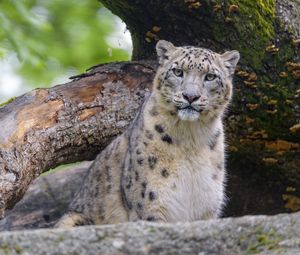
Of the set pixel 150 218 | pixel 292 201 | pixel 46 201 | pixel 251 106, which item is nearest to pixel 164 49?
pixel 251 106

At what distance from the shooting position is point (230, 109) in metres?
8.77

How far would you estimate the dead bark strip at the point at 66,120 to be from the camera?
777 cm

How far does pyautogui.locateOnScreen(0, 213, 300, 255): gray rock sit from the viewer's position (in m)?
3.79

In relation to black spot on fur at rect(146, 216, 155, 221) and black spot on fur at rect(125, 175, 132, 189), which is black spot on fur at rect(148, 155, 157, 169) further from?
black spot on fur at rect(146, 216, 155, 221)

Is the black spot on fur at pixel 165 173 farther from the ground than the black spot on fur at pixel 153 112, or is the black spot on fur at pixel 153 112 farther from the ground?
the black spot on fur at pixel 153 112

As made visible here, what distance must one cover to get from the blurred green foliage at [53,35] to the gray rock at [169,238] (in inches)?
96.6

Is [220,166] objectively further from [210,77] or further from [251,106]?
[251,106]

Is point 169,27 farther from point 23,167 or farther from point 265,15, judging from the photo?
point 23,167

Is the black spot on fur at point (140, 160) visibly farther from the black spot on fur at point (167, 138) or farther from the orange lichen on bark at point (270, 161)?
the orange lichen on bark at point (270, 161)

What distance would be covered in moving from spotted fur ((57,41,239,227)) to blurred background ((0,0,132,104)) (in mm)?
697

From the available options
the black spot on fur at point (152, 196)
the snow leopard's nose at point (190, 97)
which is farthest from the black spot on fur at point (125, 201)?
the snow leopard's nose at point (190, 97)

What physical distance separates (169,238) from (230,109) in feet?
16.3

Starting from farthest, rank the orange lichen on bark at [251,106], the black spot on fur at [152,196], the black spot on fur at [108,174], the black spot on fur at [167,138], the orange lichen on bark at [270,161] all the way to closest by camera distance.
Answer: the orange lichen on bark at [270,161] < the orange lichen on bark at [251,106] < the black spot on fur at [108,174] < the black spot on fur at [167,138] < the black spot on fur at [152,196]

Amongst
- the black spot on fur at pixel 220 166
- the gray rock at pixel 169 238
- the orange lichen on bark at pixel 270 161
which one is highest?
the gray rock at pixel 169 238
